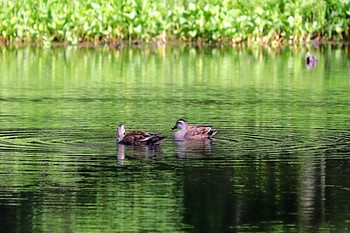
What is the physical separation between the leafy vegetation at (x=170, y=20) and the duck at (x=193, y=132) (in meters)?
18.4

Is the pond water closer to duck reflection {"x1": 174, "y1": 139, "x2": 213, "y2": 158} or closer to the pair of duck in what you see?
duck reflection {"x1": 174, "y1": 139, "x2": 213, "y2": 158}

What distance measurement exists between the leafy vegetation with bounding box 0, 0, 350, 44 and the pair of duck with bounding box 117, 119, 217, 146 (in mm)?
18392

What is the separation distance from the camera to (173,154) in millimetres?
12117

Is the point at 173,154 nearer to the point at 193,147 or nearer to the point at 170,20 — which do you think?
the point at 193,147

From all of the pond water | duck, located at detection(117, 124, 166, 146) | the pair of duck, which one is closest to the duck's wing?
the pair of duck

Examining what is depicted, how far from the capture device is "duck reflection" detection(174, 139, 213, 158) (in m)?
12.2

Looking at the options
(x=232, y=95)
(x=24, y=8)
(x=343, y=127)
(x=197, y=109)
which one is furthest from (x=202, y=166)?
(x=24, y=8)

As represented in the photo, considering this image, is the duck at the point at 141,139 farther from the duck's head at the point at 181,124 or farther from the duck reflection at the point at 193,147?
the duck's head at the point at 181,124

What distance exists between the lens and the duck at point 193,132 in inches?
520

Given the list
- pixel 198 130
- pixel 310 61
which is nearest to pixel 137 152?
pixel 198 130

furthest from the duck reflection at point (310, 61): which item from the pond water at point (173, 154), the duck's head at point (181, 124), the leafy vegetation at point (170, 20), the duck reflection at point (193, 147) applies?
the duck reflection at point (193, 147)

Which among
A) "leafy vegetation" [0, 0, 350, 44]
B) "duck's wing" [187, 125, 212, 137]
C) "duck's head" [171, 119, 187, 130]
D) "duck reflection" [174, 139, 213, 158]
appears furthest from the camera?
"leafy vegetation" [0, 0, 350, 44]

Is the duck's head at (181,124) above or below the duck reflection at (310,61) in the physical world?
below

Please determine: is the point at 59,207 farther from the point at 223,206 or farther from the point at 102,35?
the point at 102,35
